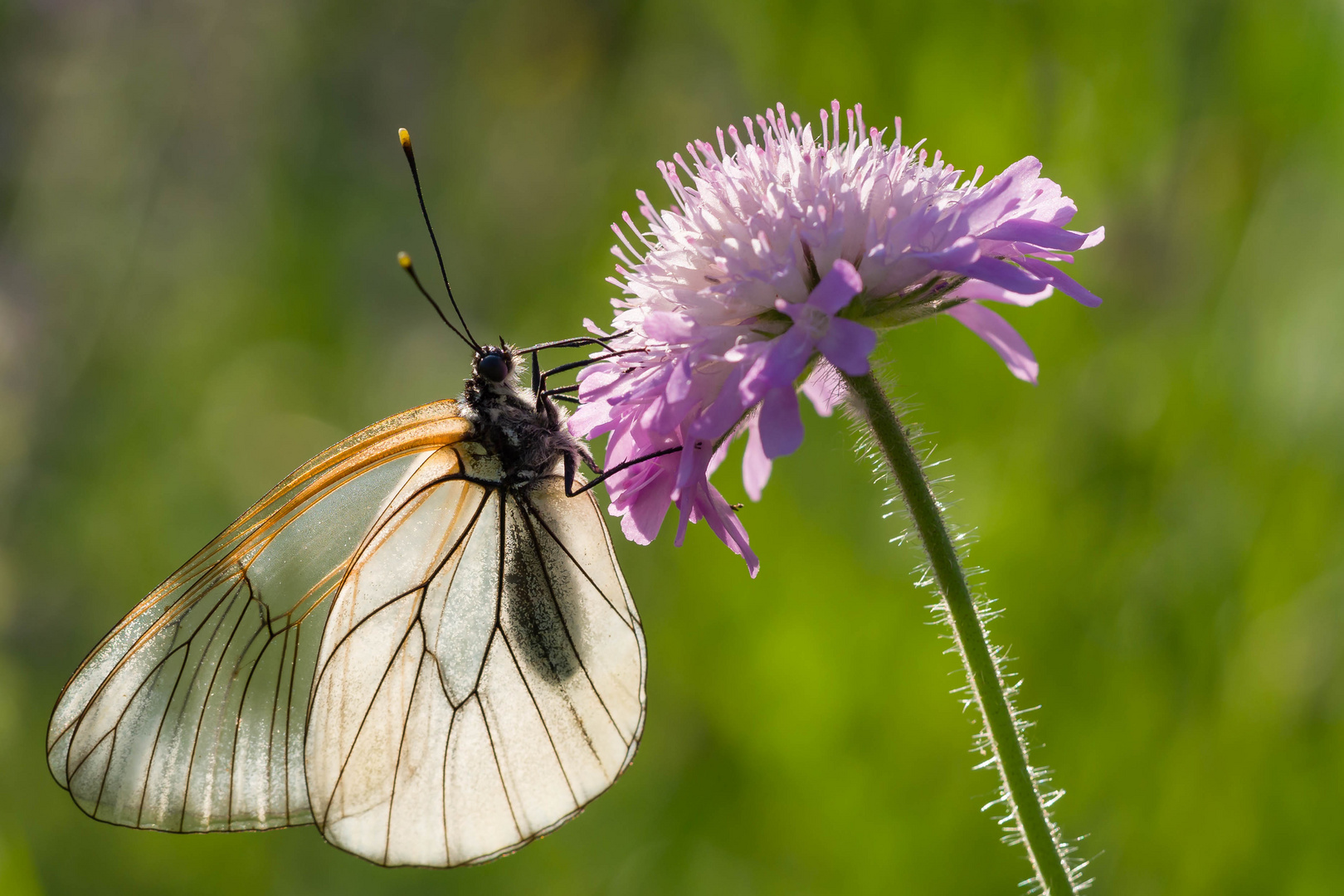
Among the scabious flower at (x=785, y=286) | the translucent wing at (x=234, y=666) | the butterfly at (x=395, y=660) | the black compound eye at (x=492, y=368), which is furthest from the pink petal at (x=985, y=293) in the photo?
the translucent wing at (x=234, y=666)

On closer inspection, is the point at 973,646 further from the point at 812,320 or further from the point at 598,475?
the point at 598,475

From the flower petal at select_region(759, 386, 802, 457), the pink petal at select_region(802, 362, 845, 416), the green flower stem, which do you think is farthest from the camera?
the pink petal at select_region(802, 362, 845, 416)

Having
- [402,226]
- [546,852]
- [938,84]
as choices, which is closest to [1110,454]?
[938,84]

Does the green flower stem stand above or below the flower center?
below

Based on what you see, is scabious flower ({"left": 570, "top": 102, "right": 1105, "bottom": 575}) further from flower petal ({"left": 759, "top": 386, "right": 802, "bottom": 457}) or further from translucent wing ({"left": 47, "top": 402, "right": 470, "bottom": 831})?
translucent wing ({"left": 47, "top": 402, "right": 470, "bottom": 831})

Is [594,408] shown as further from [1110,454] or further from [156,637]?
[1110,454]

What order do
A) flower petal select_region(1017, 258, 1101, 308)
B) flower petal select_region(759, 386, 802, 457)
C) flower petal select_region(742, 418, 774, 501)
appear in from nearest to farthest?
flower petal select_region(759, 386, 802, 457) → flower petal select_region(1017, 258, 1101, 308) → flower petal select_region(742, 418, 774, 501)

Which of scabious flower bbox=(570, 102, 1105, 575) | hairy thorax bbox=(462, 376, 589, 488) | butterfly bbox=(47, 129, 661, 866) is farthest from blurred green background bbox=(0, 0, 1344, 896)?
butterfly bbox=(47, 129, 661, 866)
